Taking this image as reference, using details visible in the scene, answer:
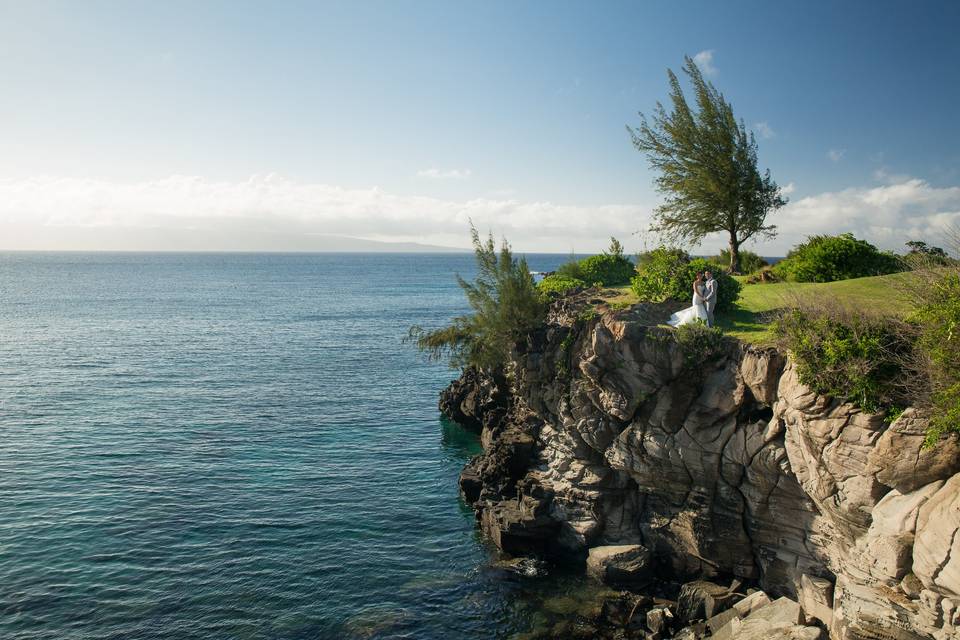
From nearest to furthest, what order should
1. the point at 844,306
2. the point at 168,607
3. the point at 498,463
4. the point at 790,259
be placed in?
the point at 844,306
the point at 168,607
the point at 498,463
the point at 790,259

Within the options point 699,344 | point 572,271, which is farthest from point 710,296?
point 572,271

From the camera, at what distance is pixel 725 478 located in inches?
1088

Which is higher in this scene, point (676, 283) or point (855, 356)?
point (676, 283)

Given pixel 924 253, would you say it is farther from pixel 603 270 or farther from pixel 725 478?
pixel 603 270

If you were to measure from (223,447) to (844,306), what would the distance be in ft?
131

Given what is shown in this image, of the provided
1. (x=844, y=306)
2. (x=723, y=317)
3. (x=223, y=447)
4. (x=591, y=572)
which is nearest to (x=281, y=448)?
(x=223, y=447)

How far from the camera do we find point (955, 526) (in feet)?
58.1

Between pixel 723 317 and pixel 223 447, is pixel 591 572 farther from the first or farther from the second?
pixel 223 447

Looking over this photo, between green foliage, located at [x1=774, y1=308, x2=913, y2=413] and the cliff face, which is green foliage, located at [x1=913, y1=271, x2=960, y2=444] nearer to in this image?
the cliff face

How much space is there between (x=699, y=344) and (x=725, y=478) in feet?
20.3

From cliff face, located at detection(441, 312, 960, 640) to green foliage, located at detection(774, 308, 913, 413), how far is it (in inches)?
26.6

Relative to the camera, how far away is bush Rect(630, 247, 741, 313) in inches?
1298

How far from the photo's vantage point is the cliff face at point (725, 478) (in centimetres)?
1992

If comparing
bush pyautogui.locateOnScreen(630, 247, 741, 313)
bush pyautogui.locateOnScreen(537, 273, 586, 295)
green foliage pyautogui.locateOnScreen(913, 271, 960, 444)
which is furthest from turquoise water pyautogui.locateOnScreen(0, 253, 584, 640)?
green foliage pyautogui.locateOnScreen(913, 271, 960, 444)
